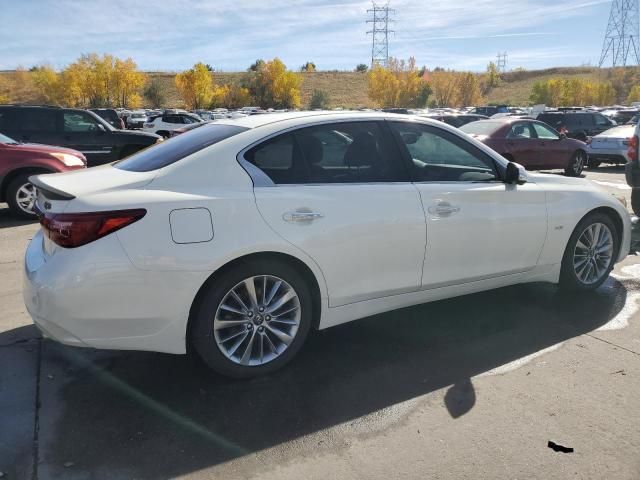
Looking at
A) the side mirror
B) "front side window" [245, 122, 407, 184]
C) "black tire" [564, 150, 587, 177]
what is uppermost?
"front side window" [245, 122, 407, 184]

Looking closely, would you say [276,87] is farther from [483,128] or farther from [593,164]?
[483,128]

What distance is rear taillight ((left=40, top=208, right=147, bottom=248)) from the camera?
297 centimetres

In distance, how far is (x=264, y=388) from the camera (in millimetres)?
3408

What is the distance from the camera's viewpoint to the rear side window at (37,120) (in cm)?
1096

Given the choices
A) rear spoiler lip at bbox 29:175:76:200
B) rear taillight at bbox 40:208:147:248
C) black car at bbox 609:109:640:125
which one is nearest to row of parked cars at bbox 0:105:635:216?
rear spoiler lip at bbox 29:175:76:200

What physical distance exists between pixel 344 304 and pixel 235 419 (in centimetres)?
102

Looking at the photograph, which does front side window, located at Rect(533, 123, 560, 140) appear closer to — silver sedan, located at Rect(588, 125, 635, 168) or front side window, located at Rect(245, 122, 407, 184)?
silver sedan, located at Rect(588, 125, 635, 168)

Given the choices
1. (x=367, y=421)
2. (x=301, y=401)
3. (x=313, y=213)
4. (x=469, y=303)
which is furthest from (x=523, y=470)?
(x=469, y=303)

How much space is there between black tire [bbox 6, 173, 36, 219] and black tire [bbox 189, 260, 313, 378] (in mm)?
6349

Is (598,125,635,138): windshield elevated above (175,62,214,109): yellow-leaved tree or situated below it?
below

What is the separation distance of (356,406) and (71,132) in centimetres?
1027

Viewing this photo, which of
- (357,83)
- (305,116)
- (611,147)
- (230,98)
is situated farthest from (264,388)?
(357,83)

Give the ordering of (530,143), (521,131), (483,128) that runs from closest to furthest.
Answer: (483,128)
(521,131)
(530,143)

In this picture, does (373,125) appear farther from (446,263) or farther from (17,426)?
(17,426)
